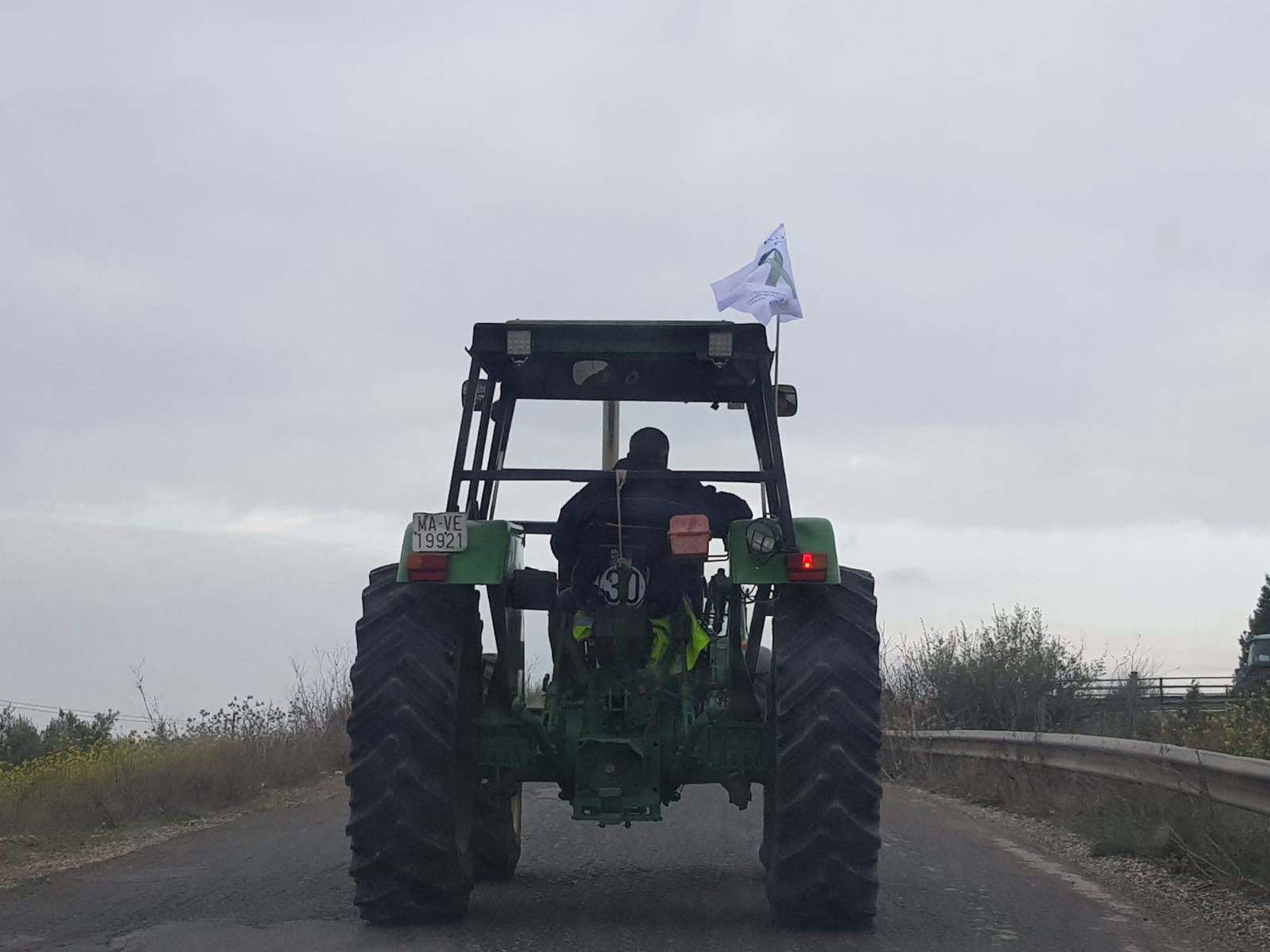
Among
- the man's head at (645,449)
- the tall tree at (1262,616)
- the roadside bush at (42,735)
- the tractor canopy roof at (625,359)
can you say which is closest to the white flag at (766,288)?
the tractor canopy roof at (625,359)

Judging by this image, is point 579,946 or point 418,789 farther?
point 418,789

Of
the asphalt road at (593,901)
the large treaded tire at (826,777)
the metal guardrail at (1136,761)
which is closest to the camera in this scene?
the asphalt road at (593,901)

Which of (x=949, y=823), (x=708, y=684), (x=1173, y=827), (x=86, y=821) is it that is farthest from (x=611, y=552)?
(x=86, y=821)

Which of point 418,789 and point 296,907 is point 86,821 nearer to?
point 296,907

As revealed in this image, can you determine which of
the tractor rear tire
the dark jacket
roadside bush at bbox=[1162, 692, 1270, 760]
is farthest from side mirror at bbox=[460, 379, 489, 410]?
roadside bush at bbox=[1162, 692, 1270, 760]

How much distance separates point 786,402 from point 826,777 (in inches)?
78.8

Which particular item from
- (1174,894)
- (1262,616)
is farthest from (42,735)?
(1262,616)

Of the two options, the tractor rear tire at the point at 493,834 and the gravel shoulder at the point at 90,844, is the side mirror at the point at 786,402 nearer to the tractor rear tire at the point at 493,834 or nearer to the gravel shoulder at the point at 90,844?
the tractor rear tire at the point at 493,834

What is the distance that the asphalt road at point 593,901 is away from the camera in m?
6.21

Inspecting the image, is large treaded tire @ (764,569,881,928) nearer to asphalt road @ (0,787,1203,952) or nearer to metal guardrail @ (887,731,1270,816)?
asphalt road @ (0,787,1203,952)

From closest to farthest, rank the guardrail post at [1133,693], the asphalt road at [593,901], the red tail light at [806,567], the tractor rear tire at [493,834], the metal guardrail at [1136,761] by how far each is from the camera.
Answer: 1. the asphalt road at [593,901]
2. the red tail light at [806,567]
3. the metal guardrail at [1136,761]
4. the tractor rear tire at [493,834]
5. the guardrail post at [1133,693]

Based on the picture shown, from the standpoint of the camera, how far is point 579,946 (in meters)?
5.99

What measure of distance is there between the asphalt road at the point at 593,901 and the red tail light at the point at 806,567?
1533 mm

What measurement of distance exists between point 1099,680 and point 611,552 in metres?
11.8
